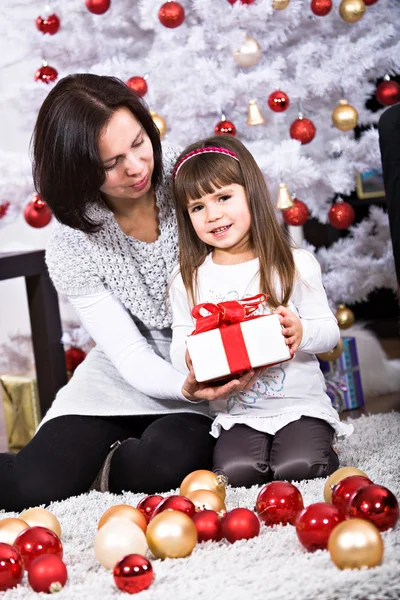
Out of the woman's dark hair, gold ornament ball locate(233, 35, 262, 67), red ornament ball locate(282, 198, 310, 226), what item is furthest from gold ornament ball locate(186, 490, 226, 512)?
gold ornament ball locate(233, 35, 262, 67)

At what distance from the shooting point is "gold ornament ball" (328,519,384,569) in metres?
1.06

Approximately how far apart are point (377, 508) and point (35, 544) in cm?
47

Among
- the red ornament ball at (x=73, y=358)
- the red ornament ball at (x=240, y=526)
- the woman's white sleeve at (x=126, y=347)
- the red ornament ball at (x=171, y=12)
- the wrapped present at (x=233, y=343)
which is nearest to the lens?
the red ornament ball at (x=240, y=526)

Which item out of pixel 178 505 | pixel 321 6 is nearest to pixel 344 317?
pixel 321 6

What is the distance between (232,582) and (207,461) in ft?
2.03

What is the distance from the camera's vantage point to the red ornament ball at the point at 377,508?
117 cm

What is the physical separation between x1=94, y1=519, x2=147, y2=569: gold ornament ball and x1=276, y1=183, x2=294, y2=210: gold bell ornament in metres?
1.28

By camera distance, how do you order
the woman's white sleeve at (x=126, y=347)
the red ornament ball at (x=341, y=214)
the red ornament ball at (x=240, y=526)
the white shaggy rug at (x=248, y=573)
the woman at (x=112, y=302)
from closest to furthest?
the white shaggy rug at (x=248, y=573) < the red ornament ball at (x=240, y=526) < the woman at (x=112, y=302) < the woman's white sleeve at (x=126, y=347) < the red ornament ball at (x=341, y=214)

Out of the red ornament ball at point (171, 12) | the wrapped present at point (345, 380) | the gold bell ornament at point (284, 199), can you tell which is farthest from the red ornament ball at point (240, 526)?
the red ornament ball at point (171, 12)

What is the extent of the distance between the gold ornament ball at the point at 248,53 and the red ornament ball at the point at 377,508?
4.63 feet

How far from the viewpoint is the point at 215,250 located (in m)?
1.74

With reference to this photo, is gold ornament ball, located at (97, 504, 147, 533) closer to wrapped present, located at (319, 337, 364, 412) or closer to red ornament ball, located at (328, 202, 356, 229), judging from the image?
wrapped present, located at (319, 337, 364, 412)

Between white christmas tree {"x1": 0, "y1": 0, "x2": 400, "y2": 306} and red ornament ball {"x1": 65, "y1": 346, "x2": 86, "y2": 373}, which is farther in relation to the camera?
red ornament ball {"x1": 65, "y1": 346, "x2": 86, "y2": 373}

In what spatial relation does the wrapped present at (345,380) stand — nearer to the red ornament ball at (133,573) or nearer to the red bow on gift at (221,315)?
the red bow on gift at (221,315)
